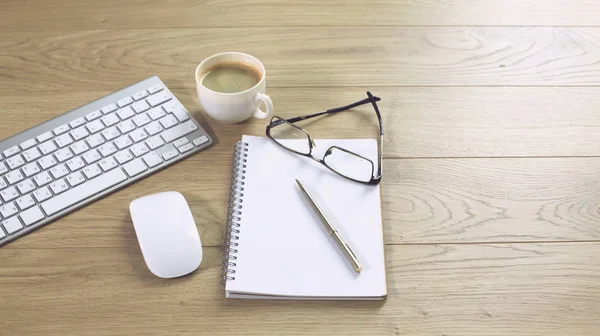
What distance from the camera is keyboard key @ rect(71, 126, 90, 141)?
0.90m

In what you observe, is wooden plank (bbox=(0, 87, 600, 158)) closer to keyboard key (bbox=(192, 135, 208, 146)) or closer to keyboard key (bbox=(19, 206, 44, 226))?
keyboard key (bbox=(192, 135, 208, 146))

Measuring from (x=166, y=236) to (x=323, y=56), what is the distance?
0.46 meters

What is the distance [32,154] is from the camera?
87 centimetres

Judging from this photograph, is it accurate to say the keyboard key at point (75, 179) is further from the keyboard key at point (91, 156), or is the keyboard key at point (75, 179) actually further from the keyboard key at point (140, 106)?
the keyboard key at point (140, 106)

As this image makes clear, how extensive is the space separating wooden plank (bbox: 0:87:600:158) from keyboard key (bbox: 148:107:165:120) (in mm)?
46

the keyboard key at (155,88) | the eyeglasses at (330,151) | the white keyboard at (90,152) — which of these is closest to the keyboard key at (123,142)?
the white keyboard at (90,152)

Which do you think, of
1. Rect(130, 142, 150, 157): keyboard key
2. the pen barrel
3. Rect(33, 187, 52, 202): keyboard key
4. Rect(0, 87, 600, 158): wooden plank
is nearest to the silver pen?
the pen barrel

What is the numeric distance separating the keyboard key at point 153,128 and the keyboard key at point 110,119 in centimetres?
5

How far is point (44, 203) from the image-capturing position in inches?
32.5

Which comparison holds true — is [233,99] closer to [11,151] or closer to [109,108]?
[109,108]

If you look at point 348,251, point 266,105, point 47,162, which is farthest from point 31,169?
point 348,251

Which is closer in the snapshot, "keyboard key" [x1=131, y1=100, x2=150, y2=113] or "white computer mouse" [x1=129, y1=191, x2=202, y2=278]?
"white computer mouse" [x1=129, y1=191, x2=202, y2=278]

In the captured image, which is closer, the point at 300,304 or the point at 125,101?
the point at 300,304

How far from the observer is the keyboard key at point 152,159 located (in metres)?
0.88
